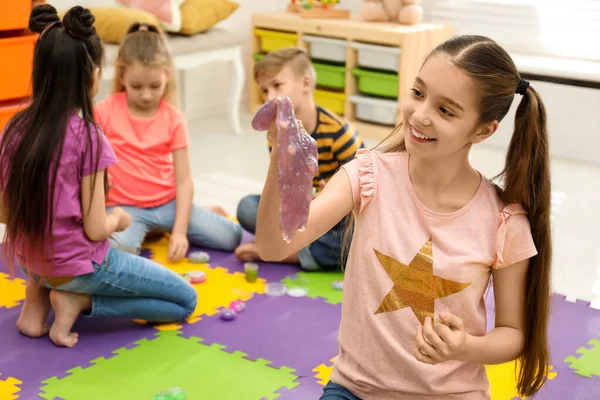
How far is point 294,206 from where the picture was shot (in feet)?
3.33

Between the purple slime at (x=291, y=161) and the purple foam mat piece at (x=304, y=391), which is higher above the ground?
the purple slime at (x=291, y=161)

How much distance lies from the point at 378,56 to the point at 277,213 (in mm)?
2871

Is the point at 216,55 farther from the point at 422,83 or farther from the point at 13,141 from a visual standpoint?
the point at 422,83

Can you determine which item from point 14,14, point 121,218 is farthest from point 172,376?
point 14,14

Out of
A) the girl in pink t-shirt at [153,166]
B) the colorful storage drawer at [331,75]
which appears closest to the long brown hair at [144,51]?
the girl in pink t-shirt at [153,166]

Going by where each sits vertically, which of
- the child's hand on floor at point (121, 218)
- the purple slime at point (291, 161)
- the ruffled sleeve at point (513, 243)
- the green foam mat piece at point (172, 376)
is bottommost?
the green foam mat piece at point (172, 376)

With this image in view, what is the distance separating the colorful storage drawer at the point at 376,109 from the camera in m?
3.85

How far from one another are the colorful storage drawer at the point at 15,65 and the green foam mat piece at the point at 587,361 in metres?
1.96

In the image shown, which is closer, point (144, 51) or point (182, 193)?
point (144, 51)

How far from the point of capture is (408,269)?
1.25 meters

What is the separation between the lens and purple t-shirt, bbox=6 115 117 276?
1.78 metres

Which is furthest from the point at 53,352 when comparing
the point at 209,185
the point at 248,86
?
the point at 248,86

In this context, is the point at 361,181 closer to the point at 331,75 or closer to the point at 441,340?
the point at 441,340

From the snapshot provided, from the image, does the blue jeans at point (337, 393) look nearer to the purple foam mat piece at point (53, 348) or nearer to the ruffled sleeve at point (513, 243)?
the ruffled sleeve at point (513, 243)
